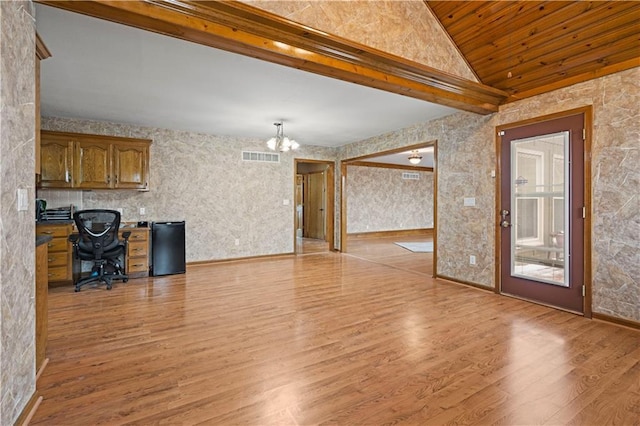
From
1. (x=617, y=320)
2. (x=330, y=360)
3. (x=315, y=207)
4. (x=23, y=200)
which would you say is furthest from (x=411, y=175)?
(x=23, y=200)

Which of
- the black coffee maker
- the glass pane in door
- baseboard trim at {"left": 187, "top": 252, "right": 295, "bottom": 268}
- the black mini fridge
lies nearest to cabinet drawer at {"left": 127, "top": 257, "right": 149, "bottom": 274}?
the black mini fridge

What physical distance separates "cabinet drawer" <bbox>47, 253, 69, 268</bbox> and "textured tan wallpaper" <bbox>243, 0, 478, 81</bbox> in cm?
418

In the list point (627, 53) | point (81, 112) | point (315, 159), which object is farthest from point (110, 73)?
point (627, 53)

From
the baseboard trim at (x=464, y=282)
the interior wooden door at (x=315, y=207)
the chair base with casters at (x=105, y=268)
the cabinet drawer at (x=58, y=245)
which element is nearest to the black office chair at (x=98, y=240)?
the chair base with casters at (x=105, y=268)

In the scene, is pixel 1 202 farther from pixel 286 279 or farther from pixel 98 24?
pixel 286 279

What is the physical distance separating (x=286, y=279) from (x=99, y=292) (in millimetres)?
2466

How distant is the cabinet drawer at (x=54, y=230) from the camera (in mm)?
4188

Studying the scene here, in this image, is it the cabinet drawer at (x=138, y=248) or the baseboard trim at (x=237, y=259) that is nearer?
the cabinet drawer at (x=138, y=248)

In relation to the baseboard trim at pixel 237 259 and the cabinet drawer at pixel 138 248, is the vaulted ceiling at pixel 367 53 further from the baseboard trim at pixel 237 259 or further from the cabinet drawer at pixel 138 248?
the baseboard trim at pixel 237 259

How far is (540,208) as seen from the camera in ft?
12.0

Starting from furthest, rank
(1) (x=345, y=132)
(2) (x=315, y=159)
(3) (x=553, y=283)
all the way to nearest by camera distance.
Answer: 1. (2) (x=315, y=159)
2. (1) (x=345, y=132)
3. (3) (x=553, y=283)

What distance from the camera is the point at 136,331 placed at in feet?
9.26

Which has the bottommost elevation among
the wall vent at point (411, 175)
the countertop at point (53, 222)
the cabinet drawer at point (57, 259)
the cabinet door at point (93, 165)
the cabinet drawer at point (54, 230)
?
the cabinet drawer at point (57, 259)

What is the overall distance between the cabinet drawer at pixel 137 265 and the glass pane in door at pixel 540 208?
526 centimetres
